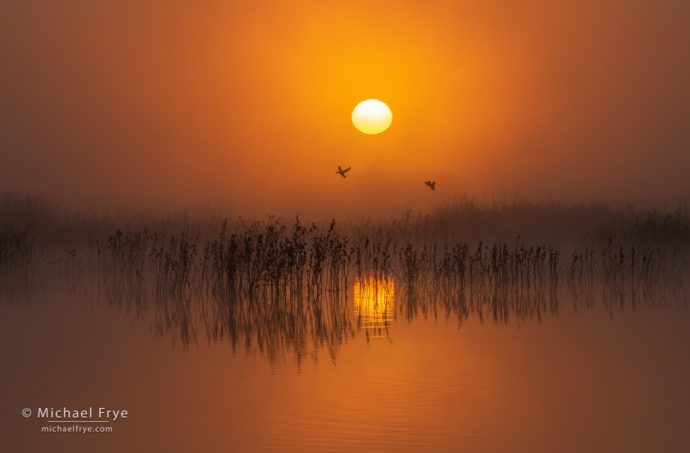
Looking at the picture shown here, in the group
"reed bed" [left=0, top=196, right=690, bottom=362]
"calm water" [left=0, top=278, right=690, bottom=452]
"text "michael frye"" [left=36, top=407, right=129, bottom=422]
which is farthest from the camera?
"reed bed" [left=0, top=196, right=690, bottom=362]

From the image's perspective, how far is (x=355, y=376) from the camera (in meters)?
7.06

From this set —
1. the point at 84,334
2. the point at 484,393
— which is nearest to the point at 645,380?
the point at 484,393

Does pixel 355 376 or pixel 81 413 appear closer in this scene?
pixel 81 413

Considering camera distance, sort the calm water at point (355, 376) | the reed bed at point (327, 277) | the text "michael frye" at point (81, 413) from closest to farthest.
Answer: the calm water at point (355, 376)
the text "michael frye" at point (81, 413)
the reed bed at point (327, 277)

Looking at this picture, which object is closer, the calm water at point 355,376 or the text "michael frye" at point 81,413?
the calm water at point 355,376

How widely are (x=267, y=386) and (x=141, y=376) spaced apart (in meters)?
1.06

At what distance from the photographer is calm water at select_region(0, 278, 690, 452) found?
5.42 meters

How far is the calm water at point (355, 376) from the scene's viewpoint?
542cm

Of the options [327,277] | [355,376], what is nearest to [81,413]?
[355,376]

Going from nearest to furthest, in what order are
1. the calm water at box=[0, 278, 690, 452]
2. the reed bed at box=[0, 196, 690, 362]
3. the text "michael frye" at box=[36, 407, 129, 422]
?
1. the calm water at box=[0, 278, 690, 452]
2. the text "michael frye" at box=[36, 407, 129, 422]
3. the reed bed at box=[0, 196, 690, 362]

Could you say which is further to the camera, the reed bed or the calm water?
the reed bed

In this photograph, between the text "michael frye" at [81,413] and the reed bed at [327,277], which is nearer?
the text "michael frye" at [81,413]

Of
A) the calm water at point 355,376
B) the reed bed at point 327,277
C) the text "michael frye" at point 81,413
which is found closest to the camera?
the calm water at point 355,376

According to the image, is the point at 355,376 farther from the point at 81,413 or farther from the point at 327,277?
the point at 327,277
